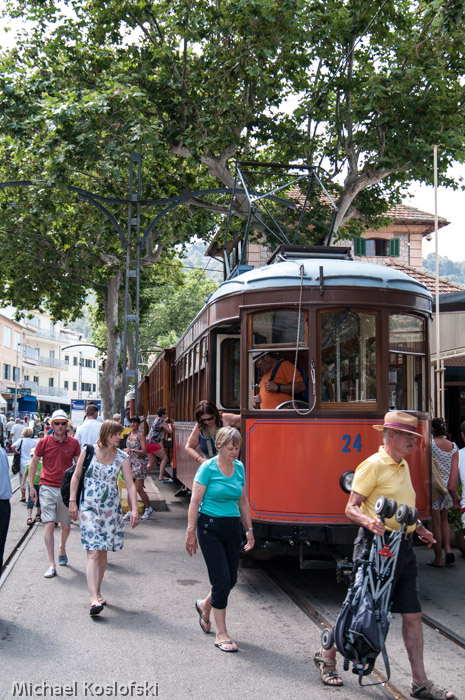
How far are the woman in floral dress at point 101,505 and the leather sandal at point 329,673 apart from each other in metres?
2.40

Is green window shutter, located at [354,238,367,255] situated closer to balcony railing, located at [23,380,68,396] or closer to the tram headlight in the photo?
the tram headlight

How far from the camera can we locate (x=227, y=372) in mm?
9375

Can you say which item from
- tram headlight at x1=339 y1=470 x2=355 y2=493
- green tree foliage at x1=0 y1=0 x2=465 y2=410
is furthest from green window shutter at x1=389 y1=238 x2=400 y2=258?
tram headlight at x1=339 y1=470 x2=355 y2=493

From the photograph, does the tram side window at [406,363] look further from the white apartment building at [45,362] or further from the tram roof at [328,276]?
the white apartment building at [45,362]

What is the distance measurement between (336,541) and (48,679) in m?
3.16

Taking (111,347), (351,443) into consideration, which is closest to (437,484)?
(351,443)

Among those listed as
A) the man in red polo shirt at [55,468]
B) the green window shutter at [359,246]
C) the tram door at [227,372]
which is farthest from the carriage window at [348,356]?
the green window shutter at [359,246]

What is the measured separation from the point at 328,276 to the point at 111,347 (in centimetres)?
2287

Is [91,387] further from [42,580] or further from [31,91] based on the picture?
[42,580]

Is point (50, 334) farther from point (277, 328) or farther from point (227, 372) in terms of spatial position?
point (277, 328)

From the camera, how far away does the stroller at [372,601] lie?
15.6 feet

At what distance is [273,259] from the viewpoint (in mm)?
9867

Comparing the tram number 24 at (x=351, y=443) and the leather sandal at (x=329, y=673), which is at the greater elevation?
the tram number 24 at (x=351, y=443)

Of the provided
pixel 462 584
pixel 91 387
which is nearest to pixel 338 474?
pixel 462 584
